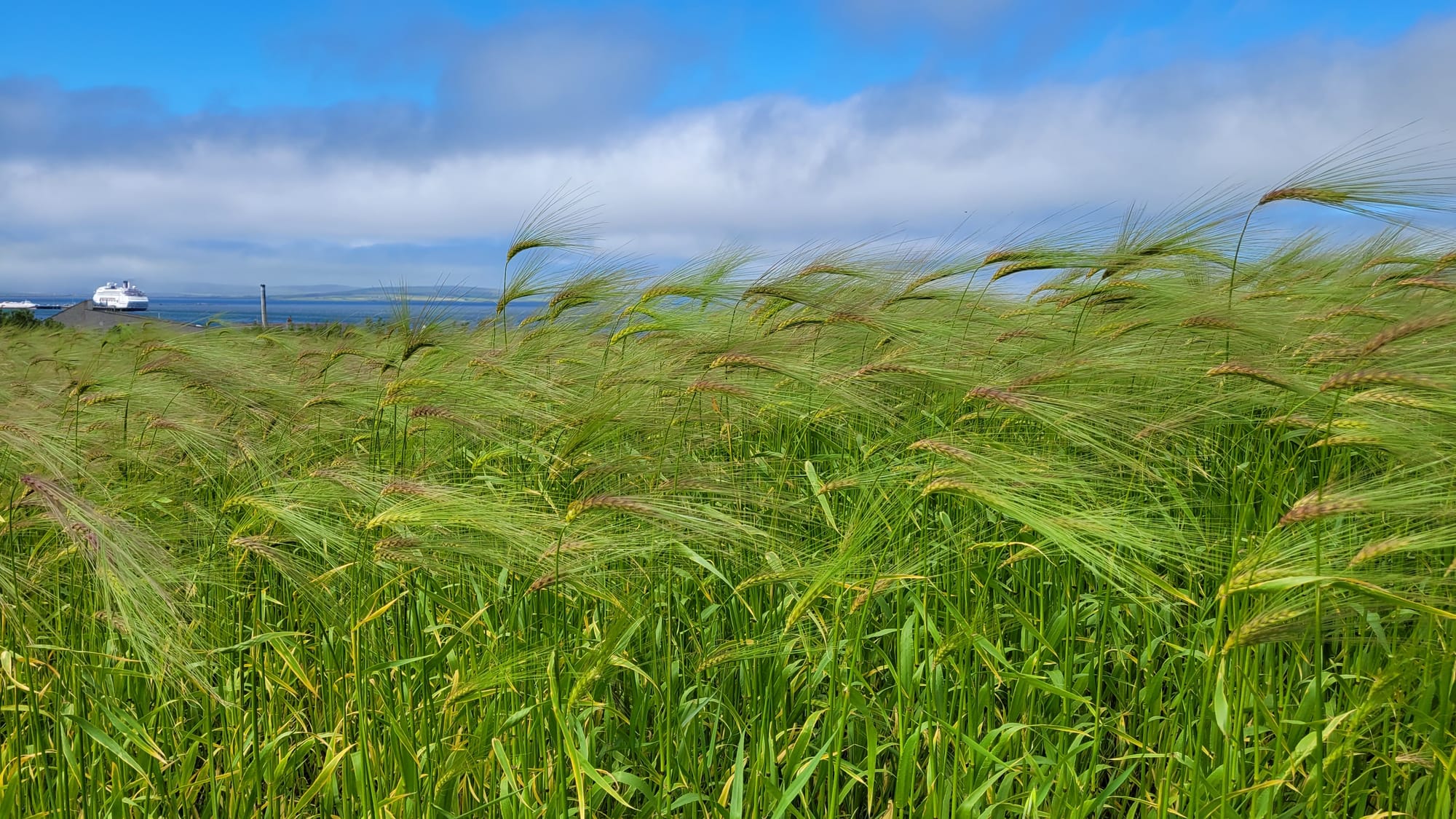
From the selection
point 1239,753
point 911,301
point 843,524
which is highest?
point 911,301

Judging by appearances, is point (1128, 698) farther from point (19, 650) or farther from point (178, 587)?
point (19, 650)

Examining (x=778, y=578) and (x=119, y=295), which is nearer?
(x=778, y=578)

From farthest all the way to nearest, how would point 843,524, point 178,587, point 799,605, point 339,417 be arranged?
point 339,417 < point 843,524 < point 178,587 < point 799,605

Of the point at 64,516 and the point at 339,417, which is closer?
the point at 64,516

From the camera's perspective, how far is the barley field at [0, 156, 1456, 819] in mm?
1559

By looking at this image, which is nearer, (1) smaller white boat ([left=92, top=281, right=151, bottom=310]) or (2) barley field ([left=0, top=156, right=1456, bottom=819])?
(2) barley field ([left=0, top=156, right=1456, bottom=819])

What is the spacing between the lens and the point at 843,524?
7.38ft

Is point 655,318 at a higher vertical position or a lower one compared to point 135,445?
higher

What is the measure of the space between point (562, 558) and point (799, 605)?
0.41 metres

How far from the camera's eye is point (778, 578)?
65.5 inches

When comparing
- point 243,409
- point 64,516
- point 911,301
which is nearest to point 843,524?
point 911,301

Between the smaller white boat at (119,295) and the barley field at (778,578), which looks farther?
the smaller white boat at (119,295)

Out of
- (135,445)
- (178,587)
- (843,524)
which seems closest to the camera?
(178,587)

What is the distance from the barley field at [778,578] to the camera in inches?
61.4
